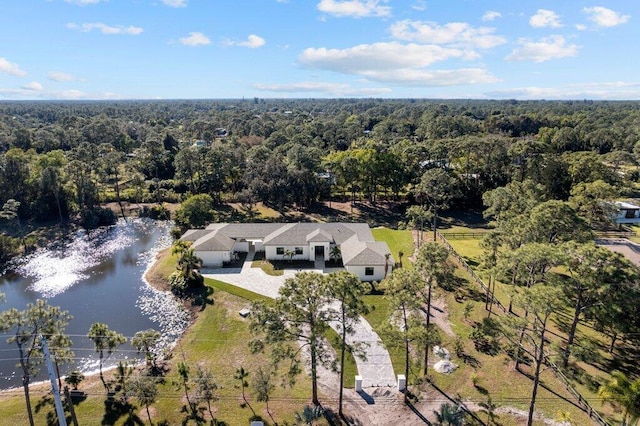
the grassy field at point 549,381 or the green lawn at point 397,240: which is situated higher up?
the green lawn at point 397,240

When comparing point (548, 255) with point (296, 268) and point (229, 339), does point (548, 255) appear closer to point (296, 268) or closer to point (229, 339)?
point (229, 339)

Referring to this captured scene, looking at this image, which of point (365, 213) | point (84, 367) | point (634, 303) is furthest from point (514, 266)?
point (365, 213)

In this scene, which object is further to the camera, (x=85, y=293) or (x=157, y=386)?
(x=85, y=293)

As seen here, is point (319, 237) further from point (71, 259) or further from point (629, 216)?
point (629, 216)

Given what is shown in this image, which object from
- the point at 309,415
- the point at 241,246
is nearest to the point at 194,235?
the point at 241,246

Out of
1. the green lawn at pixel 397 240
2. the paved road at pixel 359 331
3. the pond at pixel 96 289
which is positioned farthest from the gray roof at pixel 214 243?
the green lawn at pixel 397 240

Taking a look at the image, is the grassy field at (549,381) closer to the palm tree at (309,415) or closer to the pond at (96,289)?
the palm tree at (309,415)

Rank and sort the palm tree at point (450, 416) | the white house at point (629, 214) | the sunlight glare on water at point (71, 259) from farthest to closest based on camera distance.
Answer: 1. the white house at point (629, 214)
2. the sunlight glare on water at point (71, 259)
3. the palm tree at point (450, 416)

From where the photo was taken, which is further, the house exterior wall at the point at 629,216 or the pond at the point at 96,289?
the house exterior wall at the point at 629,216
